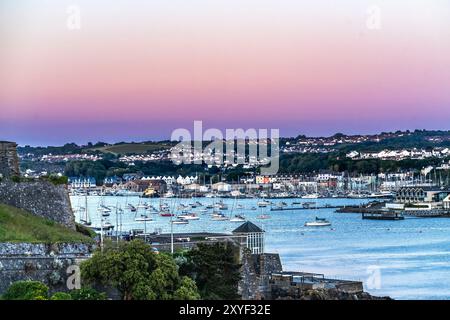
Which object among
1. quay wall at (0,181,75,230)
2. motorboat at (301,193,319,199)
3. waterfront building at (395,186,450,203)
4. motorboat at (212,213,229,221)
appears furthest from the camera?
motorboat at (301,193,319,199)

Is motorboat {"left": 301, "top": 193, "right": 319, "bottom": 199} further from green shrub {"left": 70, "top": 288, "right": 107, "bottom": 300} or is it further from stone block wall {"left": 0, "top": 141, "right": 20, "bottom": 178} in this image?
green shrub {"left": 70, "top": 288, "right": 107, "bottom": 300}

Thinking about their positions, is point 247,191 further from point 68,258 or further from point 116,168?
point 68,258

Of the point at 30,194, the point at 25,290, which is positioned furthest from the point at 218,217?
the point at 25,290

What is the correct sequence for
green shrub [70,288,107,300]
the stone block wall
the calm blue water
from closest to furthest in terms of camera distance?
green shrub [70,288,107,300]
the stone block wall
the calm blue water

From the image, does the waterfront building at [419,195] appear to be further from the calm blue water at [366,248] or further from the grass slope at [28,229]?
the grass slope at [28,229]

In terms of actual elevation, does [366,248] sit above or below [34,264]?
below

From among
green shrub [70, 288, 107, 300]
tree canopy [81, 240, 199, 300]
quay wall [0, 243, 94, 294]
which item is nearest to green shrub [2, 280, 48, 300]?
green shrub [70, 288, 107, 300]

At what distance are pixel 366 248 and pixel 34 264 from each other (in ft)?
80.3

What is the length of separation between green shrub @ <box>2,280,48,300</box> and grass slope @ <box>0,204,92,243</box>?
3.95 feet

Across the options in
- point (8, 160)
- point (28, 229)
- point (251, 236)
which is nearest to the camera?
point (28, 229)

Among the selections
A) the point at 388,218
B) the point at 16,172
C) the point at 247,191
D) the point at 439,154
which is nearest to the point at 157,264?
the point at 16,172

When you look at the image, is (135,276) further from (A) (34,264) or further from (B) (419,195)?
(B) (419,195)

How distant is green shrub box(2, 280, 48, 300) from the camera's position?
6.66 meters

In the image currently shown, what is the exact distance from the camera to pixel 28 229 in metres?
9.02
